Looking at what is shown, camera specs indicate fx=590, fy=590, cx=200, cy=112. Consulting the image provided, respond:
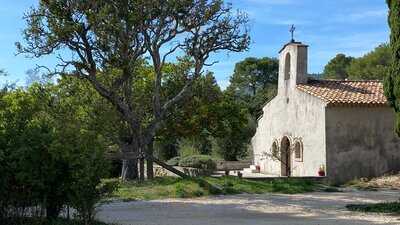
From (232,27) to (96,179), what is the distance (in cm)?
1507

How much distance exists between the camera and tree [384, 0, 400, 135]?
14.8 m

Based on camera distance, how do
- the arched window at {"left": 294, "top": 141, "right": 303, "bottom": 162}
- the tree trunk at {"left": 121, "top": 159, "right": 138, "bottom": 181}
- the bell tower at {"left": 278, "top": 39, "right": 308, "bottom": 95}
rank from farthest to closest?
the bell tower at {"left": 278, "top": 39, "right": 308, "bottom": 95}
the arched window at {"left": 294, "top": 141, "right": 303, "bottom": 162}
the tree trunk at {"left": 121, "top": 159, "right": 138, "bottom": 181}

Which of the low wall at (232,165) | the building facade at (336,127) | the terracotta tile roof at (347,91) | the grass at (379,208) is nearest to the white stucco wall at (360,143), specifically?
the building facade at (336,127)

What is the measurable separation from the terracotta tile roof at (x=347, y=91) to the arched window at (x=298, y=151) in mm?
2916

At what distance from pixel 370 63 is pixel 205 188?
5097 centimetres

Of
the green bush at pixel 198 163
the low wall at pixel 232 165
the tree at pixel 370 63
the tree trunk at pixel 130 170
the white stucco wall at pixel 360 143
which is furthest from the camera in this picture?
the tree at pixel 370 63

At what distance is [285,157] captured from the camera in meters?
33.2

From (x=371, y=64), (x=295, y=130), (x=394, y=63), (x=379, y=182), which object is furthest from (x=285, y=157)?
(x=371, y=64)

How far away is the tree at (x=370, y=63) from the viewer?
64.3 meters

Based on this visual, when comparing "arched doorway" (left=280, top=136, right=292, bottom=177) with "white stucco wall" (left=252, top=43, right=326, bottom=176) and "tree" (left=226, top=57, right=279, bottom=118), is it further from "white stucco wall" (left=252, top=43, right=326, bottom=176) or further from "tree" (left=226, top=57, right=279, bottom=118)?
"tree" (left=226, top=57, right=279, bottom=118)

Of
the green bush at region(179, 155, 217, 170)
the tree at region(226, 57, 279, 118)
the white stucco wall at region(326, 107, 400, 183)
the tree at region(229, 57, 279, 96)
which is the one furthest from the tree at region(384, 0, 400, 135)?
the tree at region(229, 57, 279, 96)

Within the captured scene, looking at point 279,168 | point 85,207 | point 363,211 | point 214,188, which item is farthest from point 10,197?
point 279,168

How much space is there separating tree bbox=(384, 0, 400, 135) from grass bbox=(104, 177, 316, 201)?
23.0ft

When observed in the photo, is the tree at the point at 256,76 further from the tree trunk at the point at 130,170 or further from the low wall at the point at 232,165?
the tree trunk at the point at 130,170
